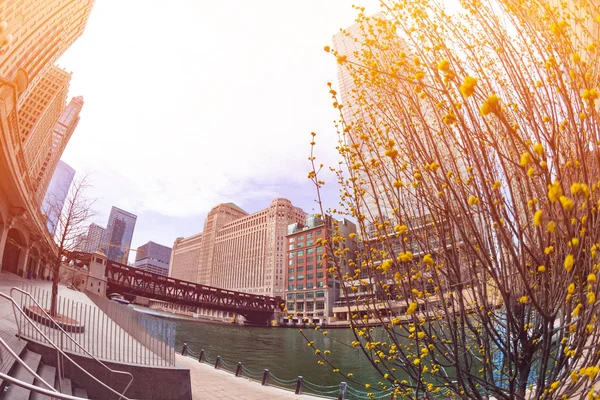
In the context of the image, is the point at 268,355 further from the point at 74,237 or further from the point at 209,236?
the point at 209,236

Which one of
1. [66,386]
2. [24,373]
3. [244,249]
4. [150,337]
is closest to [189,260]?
[244,249]

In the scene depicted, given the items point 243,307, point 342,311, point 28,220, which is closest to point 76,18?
point 28,220

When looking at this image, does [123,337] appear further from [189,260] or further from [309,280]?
[189,260]

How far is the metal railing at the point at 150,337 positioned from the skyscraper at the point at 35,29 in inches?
1341

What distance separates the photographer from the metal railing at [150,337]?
936 cm

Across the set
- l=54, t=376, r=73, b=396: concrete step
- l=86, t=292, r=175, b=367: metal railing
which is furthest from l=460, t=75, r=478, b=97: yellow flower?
l=86, t=292, r=175, b=367: metal railing

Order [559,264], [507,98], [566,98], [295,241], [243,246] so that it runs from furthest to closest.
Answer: [243,246]
[295,241]
[507,98]
[559,264]
[566,98]

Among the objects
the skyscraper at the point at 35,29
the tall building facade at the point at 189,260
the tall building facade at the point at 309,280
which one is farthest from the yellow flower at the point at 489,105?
the tall building facade at the point at 189,260

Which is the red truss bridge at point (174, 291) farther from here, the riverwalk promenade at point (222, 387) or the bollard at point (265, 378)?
the bollard at point (265, 378)

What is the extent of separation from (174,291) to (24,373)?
56.2 meters

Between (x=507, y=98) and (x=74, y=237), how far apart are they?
20.6 metres

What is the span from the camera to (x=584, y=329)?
7.85 feet

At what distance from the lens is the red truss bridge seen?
51.2 meters

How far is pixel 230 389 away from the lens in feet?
33.9
